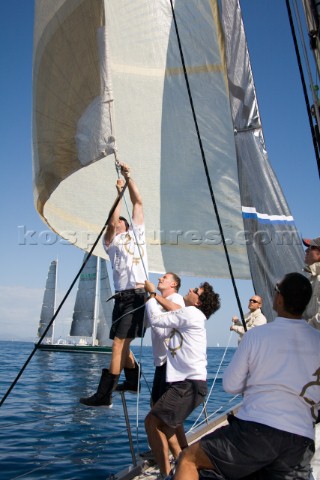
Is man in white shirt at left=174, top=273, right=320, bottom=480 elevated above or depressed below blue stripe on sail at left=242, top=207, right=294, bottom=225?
below

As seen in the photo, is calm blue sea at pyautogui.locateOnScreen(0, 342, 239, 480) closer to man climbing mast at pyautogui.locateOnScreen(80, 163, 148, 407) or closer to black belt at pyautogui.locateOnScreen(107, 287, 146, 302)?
man climbing mast at pyautogui.locateOnScreen(80, 163, 148, 407)

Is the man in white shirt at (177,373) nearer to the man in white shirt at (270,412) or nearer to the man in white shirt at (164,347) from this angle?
the man in white shirt at (164,347)

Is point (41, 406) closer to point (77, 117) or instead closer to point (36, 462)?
point (36, 462)

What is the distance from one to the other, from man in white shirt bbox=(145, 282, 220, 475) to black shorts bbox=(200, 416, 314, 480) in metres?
1.79

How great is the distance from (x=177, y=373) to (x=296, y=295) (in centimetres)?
199

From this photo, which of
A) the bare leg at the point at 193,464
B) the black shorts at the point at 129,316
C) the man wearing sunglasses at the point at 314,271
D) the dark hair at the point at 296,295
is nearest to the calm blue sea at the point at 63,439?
the black shorts at the point at 129,316

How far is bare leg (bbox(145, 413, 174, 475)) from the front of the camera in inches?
156

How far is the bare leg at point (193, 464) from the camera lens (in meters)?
2.24

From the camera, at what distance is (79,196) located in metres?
6.92

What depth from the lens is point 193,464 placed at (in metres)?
2.26

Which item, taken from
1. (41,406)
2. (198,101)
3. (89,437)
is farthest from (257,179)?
(41,406)

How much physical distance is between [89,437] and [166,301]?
519 centimetres

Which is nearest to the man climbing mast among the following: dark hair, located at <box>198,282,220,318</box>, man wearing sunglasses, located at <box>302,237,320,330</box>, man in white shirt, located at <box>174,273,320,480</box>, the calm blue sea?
the calm blue sea

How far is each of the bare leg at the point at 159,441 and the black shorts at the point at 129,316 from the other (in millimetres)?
741
